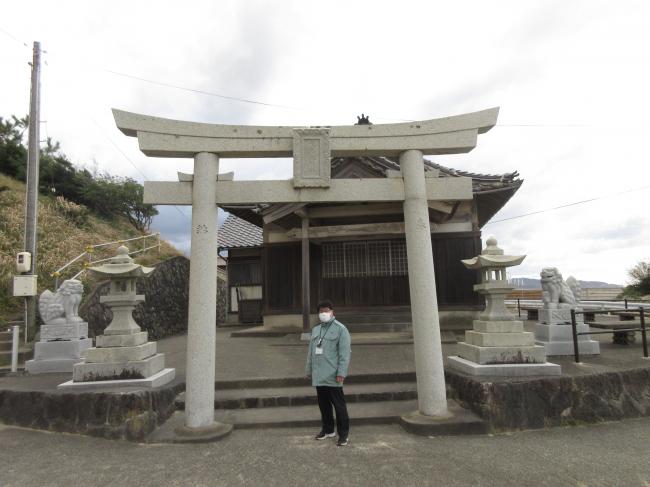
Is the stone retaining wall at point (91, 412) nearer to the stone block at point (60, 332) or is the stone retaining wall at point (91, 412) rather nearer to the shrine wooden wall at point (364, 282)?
the stone block at point (60, 332)

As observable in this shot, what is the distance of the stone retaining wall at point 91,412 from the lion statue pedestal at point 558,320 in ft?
22.6

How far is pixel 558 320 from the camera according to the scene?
733 centimetres

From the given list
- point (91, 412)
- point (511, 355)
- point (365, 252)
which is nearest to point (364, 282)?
point (365, 252)

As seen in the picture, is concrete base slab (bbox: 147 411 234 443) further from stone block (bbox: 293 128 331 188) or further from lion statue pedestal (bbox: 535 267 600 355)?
lion statue pedestal (bbox: 535 267 600 355)

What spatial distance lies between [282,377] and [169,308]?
9912 millimetres

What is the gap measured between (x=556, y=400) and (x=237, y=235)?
14.9 meters

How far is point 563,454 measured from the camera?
4.12 m

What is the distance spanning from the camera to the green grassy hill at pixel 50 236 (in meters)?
11.5

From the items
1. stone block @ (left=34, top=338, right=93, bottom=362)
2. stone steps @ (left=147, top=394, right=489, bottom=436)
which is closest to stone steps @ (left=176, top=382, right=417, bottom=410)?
stone steps @ (left=147, top=394, right=489, bottom=436)

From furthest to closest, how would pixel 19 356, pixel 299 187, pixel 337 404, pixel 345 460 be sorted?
pixel 19 356, pixel 299 187, pixel 337 404, pixel 345 460

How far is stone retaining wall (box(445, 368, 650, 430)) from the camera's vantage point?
16.3 feet

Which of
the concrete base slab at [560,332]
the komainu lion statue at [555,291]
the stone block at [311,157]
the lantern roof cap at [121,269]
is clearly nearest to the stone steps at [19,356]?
the lantern roof cap at [121,269]

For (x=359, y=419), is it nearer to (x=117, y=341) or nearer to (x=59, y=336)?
(x=117, y=341)

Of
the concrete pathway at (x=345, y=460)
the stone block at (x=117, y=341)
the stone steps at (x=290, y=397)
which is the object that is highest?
the stone block at (x=117, y=341)
